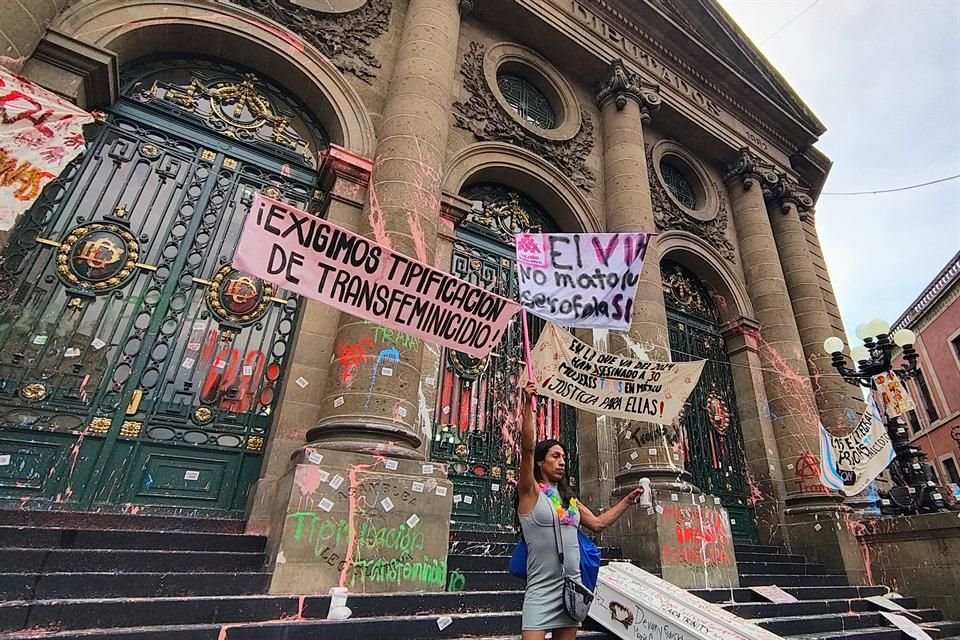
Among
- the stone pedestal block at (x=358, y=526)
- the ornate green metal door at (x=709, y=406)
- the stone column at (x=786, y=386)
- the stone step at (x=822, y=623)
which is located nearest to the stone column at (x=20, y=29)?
the stone pedestal block at (x=358, y=526)

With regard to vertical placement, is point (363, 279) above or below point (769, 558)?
above

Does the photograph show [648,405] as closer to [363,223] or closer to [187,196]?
[363,223]

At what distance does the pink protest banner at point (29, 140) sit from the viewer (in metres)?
4.44

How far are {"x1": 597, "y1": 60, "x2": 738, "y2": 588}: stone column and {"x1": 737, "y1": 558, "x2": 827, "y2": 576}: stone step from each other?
1.03m

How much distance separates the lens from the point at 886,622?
6.18 metres

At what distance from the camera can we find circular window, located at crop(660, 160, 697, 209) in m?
12.3

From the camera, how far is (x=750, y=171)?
41.8 ft

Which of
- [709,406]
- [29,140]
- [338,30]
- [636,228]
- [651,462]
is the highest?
[338,30]

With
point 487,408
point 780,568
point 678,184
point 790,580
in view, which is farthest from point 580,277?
point 678,184

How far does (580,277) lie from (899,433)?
24.3 feet

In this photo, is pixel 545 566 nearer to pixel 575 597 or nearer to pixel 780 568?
pixel 575 597

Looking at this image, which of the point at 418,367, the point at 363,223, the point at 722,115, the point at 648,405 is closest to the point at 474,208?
the point at 363,223

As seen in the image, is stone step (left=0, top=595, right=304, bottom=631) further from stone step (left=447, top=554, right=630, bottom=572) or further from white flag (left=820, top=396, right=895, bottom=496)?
white flag (left=820, top=396, right=895, bottom=496)

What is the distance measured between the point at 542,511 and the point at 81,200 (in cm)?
623
